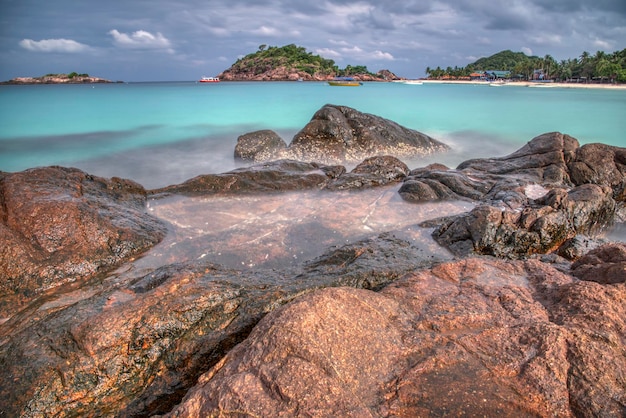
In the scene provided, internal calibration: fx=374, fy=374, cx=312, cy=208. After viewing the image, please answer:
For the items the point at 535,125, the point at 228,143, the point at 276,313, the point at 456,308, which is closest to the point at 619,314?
the point at 456,308

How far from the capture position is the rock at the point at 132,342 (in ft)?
9.45

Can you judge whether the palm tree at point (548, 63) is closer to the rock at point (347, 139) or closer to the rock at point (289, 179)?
the rock at point (347, 139)

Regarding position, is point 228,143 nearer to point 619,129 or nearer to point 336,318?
point 336,318

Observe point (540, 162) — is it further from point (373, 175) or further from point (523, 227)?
point (523, 227)

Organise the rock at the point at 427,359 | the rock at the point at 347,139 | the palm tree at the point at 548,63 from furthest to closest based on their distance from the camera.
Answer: the palm tree at the point at 548,63 → the rock at the point at 347,139 → the rock at the point at 427,359

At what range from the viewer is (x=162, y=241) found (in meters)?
6.45

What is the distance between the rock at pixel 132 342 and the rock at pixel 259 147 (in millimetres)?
10336

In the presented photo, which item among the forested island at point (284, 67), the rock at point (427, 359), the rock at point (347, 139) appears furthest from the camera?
the forested island at point (284, 67)

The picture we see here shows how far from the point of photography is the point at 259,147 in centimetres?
1455

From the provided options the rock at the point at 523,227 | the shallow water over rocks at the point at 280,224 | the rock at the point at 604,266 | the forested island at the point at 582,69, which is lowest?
the shallow water over rocks at the point at 280,224

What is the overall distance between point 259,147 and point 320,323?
12.6 m

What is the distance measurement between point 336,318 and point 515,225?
4.45 m

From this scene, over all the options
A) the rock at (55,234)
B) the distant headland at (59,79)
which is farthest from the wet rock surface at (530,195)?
the distant headland at (59,79)

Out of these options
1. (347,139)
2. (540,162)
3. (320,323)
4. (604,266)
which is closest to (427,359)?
(320,323)
